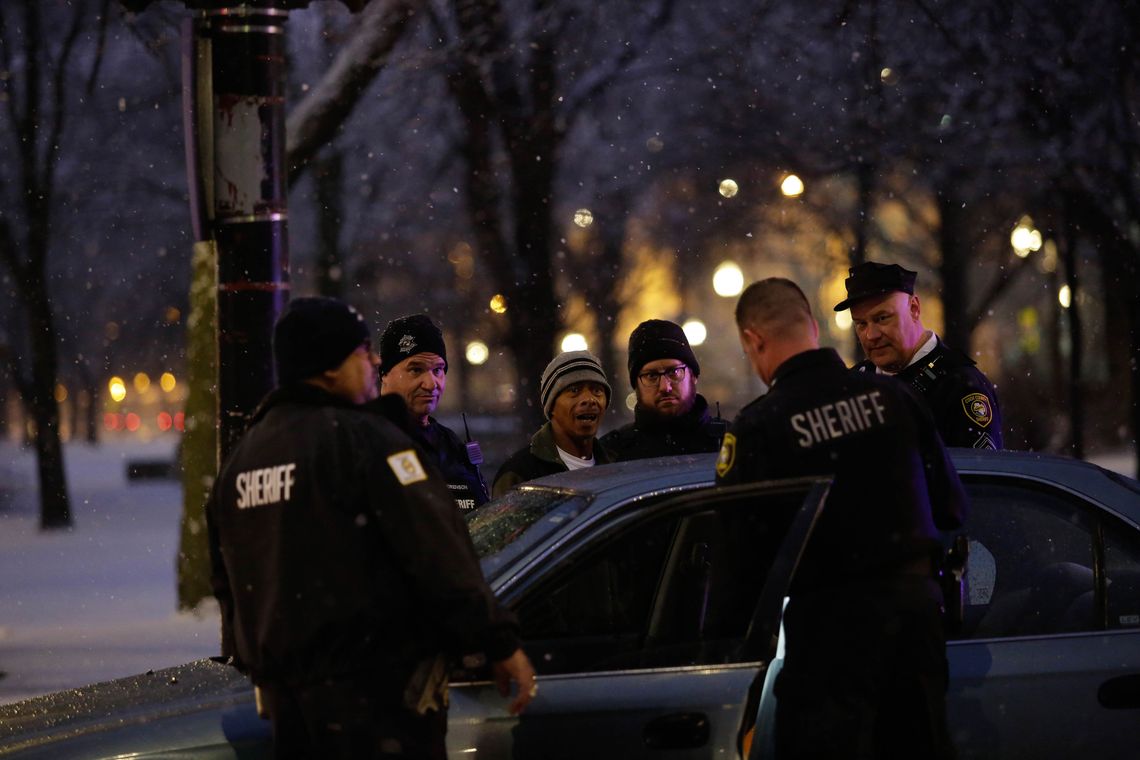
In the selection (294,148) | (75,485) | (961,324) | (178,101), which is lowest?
(75,485)

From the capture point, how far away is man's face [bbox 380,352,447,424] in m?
6.11

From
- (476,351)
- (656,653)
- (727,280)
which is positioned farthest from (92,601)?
(476,351)

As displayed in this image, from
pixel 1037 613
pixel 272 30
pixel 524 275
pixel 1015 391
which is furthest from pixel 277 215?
pixel 1015 391

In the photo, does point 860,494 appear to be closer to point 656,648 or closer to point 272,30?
point 656,648

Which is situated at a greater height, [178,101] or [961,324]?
[178,101]

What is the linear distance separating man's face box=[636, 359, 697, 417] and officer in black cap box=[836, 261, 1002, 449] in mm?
686

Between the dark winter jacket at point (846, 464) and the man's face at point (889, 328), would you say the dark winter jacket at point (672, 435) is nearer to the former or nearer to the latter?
the man's face at point (889, 328)

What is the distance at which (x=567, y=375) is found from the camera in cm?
599

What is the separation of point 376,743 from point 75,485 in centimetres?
2966

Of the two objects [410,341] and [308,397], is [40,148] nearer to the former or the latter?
[410,341]

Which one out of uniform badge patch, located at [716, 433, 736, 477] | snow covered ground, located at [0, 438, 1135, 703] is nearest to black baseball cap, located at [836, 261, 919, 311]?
uniform badge patch, located at [716, 433, 736, 477]

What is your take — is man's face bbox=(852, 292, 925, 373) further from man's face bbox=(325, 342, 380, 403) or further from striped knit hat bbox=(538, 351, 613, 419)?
man's face bbox=(325, 342, 380, 403)

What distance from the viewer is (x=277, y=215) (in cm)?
680

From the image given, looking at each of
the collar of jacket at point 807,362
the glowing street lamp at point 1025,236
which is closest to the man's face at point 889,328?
the collar of jacket at point 807,362
